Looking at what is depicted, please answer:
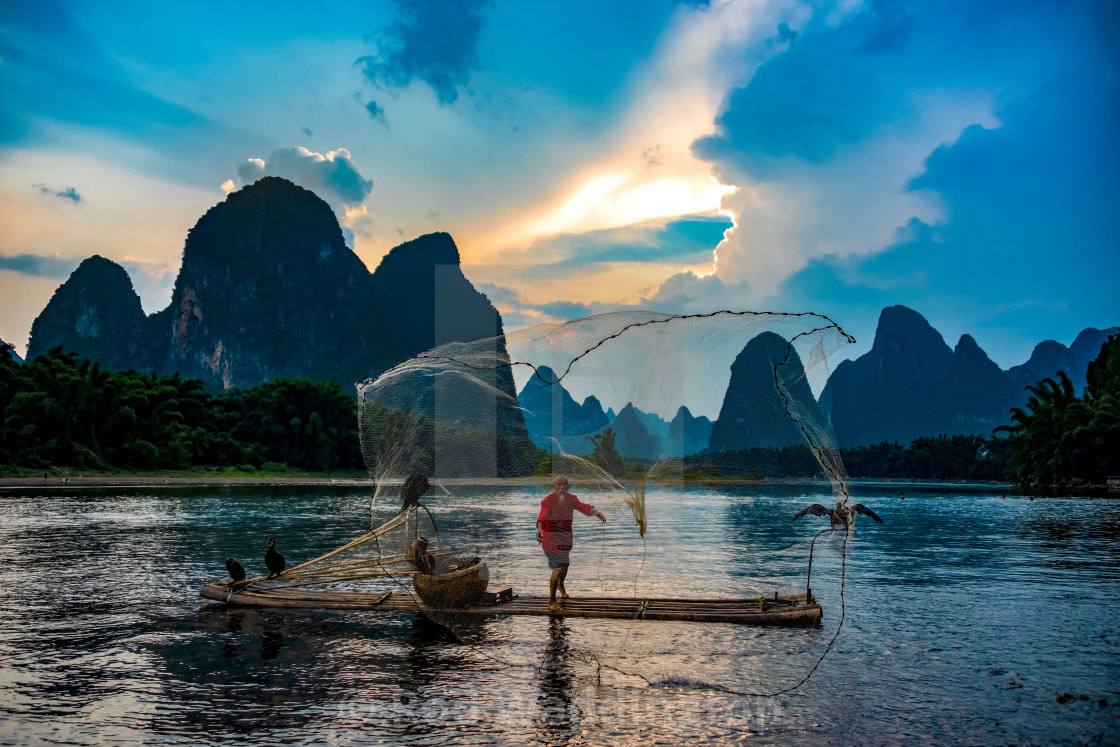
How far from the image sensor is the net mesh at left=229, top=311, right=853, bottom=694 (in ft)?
31.3

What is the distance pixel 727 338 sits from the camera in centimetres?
947

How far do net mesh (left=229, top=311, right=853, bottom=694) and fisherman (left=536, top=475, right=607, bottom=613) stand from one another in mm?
222

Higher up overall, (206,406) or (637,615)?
(206,406)

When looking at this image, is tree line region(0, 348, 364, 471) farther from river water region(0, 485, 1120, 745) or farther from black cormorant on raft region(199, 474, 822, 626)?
black cormorant on raft region(199, 474, 822, 626)

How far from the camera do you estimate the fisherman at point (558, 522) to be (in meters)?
10.9

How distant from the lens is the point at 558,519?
1120 centimetres

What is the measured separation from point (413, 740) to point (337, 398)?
316ft

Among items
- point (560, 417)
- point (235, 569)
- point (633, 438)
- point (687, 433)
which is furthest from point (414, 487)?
point (687, 433)

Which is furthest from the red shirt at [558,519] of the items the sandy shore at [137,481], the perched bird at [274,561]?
the sandy shore at [137,481]

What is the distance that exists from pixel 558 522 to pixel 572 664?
2015 millimetres

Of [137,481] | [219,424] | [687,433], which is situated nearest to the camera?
[687,433]

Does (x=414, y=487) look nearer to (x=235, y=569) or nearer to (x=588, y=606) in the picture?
(x=588, y=606)

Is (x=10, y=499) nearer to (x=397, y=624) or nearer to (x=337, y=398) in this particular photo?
(x=397, y=624)

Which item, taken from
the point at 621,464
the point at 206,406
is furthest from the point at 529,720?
the point at 206,406
